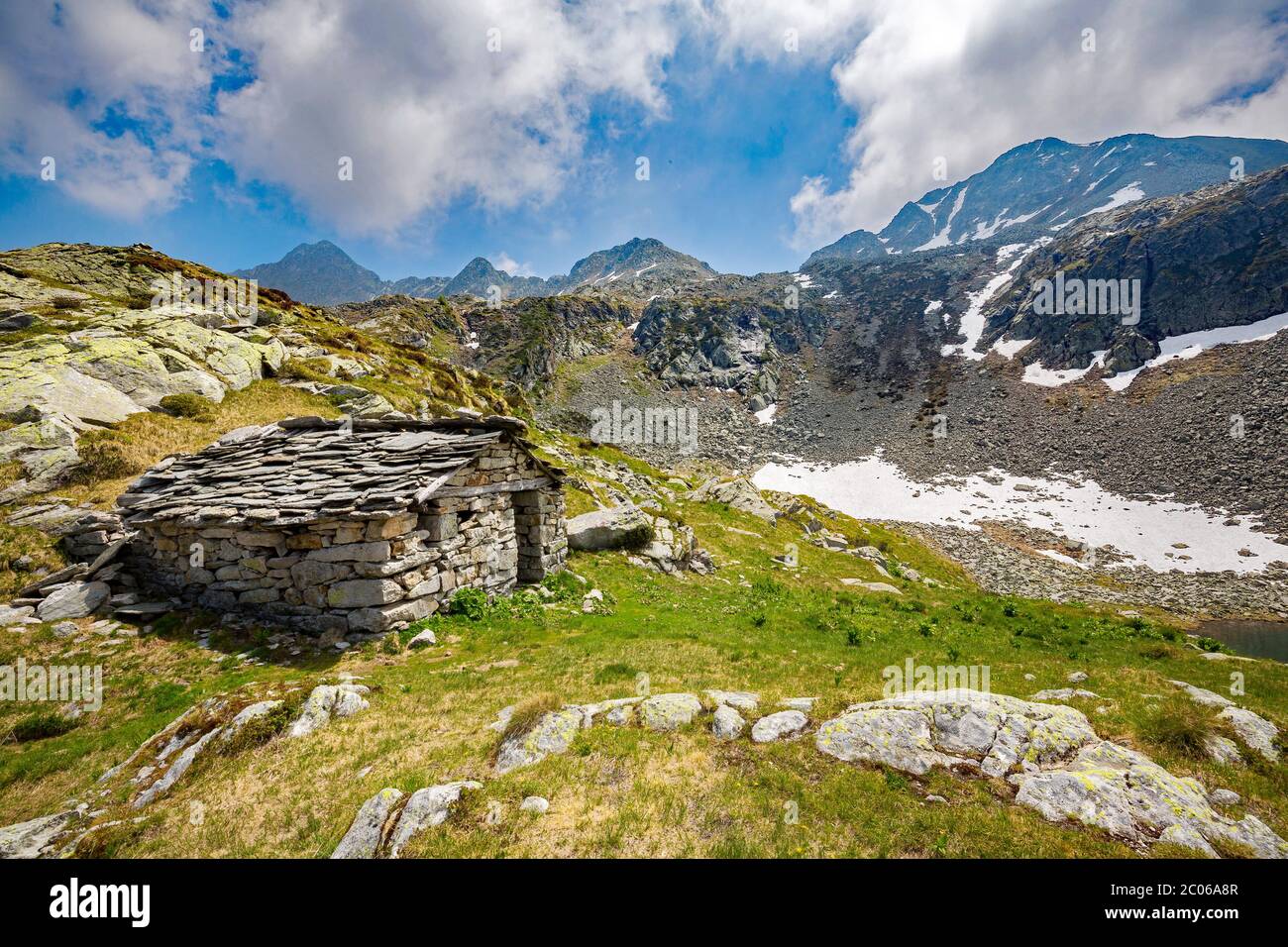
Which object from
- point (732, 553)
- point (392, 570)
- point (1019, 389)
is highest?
point (1019, 389)

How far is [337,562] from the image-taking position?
12.1m

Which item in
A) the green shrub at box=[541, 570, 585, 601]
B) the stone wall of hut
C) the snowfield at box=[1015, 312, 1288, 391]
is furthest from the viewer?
the snowfield at box=[1015, 312, 1288, 391]

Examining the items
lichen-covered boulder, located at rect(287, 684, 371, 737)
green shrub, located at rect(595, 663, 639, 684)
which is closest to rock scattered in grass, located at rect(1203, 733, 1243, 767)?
green shrub, located at rect(595, 663, 639, 684)

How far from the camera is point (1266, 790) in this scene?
A: 631 cm

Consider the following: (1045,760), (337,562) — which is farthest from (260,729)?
(1045,760)

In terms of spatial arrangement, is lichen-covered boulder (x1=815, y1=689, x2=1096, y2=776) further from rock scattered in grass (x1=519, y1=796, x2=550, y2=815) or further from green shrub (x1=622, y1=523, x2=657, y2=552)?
green shrub (x1=622, y1=523, x2=657, y2=552)

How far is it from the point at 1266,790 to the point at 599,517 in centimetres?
1953

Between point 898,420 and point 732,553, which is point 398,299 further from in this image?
point 732,553

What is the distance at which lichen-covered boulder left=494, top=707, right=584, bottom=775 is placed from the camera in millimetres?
7156

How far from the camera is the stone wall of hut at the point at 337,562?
12.1 metres

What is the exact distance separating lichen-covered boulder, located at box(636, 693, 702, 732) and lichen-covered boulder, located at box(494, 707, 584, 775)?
46.2 inches

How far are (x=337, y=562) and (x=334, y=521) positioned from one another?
1076 millimetres

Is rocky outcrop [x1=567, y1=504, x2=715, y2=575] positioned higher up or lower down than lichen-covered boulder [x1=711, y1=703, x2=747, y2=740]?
higher up
